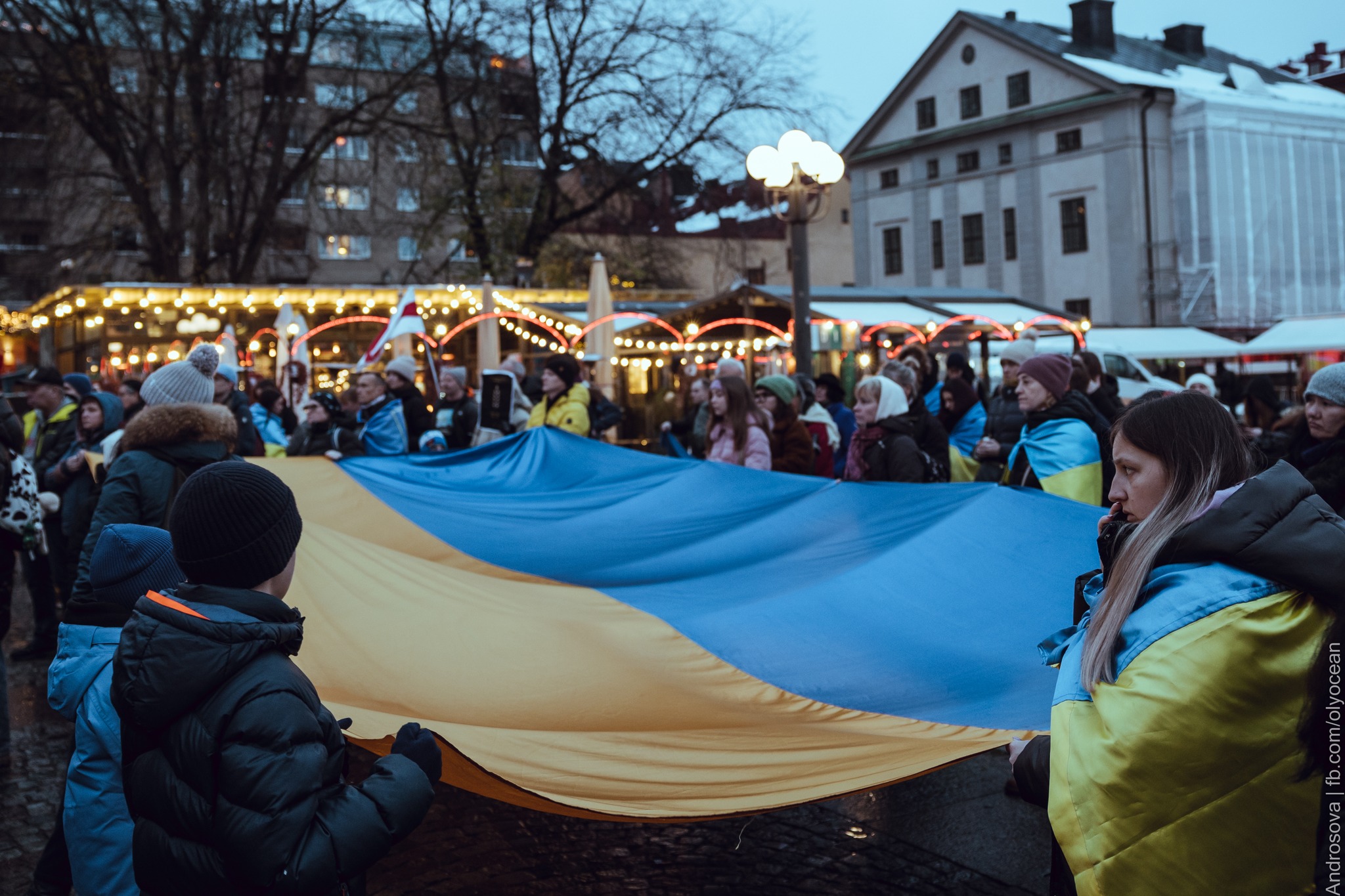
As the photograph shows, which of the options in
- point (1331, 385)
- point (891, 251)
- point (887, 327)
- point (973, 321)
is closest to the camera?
point (1331, 385)

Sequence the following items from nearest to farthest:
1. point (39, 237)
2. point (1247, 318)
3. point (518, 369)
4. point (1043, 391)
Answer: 1. point (1043, 391)
2. point (518, 369)
3. point (1247, 318)
4. point (39, 237)

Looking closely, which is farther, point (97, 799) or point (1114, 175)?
point (1114, 175)

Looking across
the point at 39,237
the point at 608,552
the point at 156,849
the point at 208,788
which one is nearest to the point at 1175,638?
the point at 208,788

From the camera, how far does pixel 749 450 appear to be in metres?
8.05

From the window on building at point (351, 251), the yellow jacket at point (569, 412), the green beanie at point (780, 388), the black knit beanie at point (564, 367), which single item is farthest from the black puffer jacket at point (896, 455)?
the window on building at point (351, 251)

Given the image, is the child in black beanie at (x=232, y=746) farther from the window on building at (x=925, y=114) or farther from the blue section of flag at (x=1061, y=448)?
the window on building at (x=925, y=114)

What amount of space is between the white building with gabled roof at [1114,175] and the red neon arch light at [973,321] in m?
19.3

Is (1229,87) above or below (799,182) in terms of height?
above

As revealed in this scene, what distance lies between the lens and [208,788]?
2.20 m

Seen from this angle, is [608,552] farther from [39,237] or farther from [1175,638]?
[39,237]

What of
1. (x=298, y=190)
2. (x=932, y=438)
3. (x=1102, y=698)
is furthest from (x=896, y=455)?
(x=298, y=190)

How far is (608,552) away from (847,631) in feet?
7.28

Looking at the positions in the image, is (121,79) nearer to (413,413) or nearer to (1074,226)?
(413,413)

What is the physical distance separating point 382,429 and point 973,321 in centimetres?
1470
